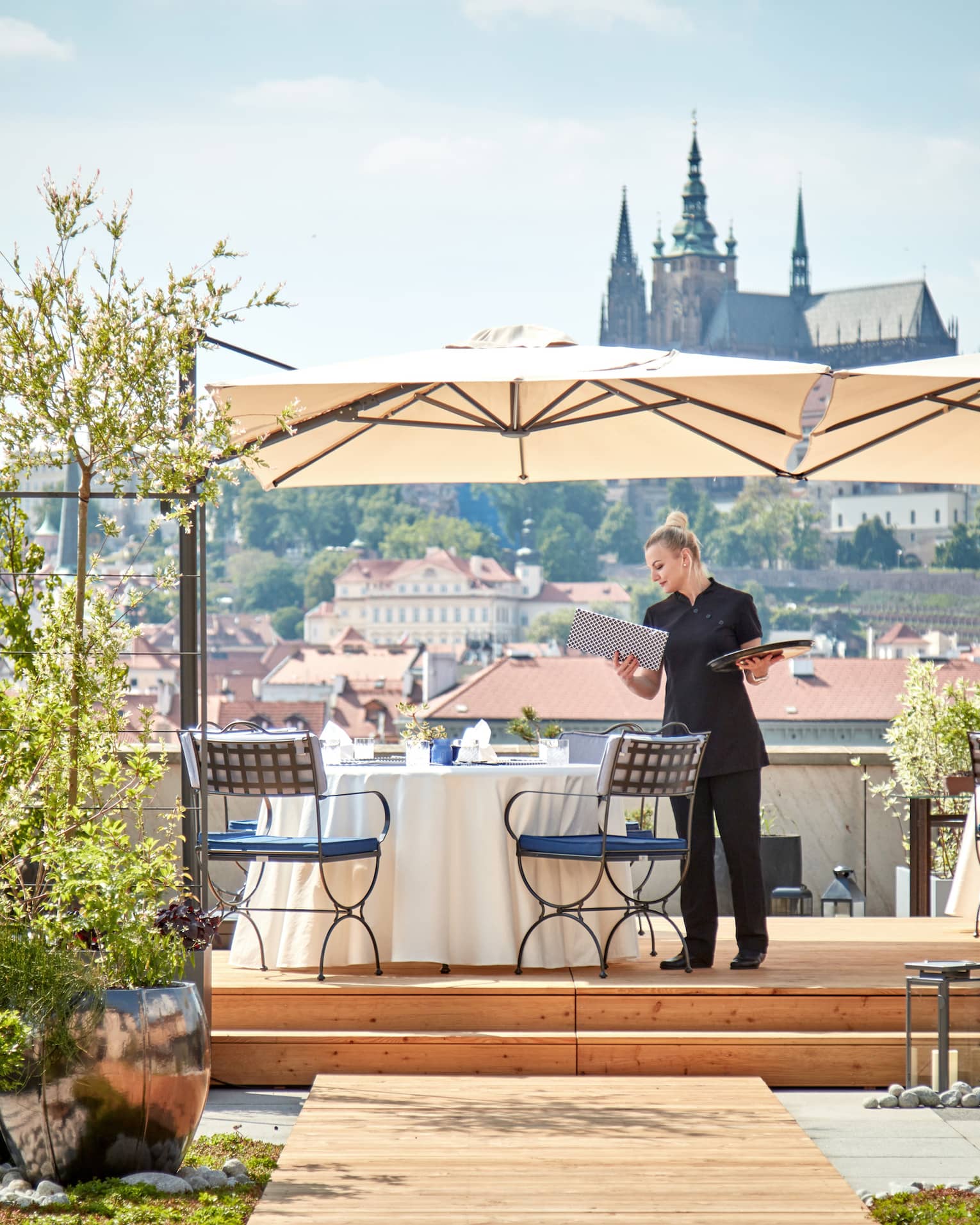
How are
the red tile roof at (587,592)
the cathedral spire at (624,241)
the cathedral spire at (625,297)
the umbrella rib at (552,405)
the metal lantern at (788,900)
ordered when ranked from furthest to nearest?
1. the cathedral spire at (625,297)
2. the cathedral spire at (624,241)
3. the red tile roof at (587,592)
4. the metal lantern at (788,900)
5. the umbrella rib at (552,405)

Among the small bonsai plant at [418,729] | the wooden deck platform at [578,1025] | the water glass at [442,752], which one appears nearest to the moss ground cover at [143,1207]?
the wooden deck platform at [578,1025]

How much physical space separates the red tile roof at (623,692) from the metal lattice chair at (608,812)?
6086cm

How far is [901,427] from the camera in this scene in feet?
18.2

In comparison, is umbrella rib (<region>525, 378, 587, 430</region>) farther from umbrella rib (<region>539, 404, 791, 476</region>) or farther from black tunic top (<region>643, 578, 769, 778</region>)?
A: black tunic top (<region>643, 578, 769, 778</region>)

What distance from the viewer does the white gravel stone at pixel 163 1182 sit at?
298 cm

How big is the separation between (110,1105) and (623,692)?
72.0 metres

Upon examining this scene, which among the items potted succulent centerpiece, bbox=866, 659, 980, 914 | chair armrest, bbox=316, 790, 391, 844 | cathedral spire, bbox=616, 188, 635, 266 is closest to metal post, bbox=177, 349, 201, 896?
chair armrest, bbox=316, 790, 391, 844

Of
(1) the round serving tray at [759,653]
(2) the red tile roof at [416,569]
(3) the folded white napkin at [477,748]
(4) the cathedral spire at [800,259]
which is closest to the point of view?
(1) the round serving tray at [759,653]

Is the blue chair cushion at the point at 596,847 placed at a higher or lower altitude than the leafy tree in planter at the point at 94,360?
lower

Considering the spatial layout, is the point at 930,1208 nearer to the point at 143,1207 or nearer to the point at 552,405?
the point at 143,1207

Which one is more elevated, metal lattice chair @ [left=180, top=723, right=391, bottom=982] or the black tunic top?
the black tunic top

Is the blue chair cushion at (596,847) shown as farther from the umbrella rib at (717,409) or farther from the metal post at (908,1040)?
the umbrella rib at (717,409)

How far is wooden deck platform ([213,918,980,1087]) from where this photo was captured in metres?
4.11

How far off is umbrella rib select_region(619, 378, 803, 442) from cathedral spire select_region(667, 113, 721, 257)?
120m
